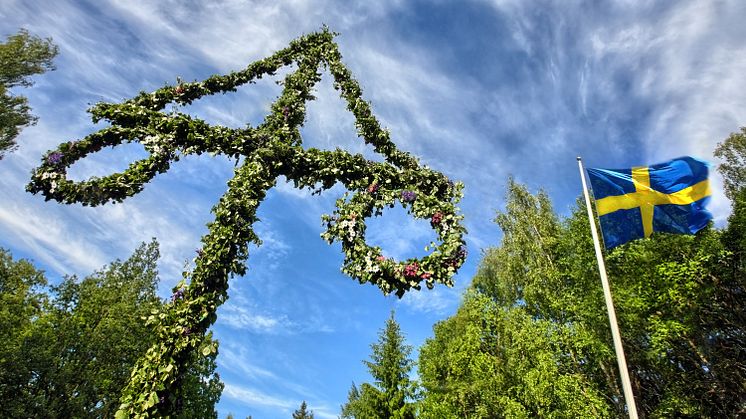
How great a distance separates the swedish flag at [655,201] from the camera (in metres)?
10.3

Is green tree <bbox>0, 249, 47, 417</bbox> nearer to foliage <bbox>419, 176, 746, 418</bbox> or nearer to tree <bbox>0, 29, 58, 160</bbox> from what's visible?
tree <bbox>0, 29, 58, 160</bbox>

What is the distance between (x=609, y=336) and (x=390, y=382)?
13850 millimetres

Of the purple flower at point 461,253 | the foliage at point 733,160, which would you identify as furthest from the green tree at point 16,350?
the foliage at point 733,160

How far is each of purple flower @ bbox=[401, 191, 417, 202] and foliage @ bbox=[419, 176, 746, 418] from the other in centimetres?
1567

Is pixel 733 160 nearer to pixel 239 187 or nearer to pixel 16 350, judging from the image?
pixel 239 187

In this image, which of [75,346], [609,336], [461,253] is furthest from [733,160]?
[75,346]

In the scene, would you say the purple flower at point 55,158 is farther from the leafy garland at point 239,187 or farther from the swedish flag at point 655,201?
the swedish flag at point 655,201

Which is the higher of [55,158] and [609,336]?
[609,336]

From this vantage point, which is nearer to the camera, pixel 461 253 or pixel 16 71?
pixel 461 253

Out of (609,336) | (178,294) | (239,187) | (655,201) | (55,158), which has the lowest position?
(178,294)

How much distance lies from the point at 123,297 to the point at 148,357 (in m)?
28.5

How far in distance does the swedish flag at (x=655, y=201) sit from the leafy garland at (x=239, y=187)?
663 centimetres

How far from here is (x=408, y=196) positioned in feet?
19.6

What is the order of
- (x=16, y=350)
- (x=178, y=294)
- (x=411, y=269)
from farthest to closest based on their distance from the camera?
1. (x=16, y=350)
2. (x=411, y=269)
3. (x=178, y=294)
